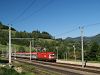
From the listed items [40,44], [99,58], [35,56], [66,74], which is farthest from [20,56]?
[66,74]

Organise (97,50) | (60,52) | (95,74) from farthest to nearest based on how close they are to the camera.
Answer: (60,52) < (97,50) < (95,74)

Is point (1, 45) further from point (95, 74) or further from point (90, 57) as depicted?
point (95, 74)

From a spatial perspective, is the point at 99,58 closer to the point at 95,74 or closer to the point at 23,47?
the point at 95,74

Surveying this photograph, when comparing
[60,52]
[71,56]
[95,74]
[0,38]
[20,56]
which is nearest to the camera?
[95,74]

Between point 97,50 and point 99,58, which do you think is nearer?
point 99,58

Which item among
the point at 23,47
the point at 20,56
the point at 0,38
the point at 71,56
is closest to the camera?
the point at 71,56

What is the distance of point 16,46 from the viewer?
592 ft

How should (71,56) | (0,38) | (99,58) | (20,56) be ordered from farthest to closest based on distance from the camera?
(0,38) < (20,56) < (71,56) < (99,58)

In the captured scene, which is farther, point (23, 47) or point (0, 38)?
point (23, 47)

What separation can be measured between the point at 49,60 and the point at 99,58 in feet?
51.8

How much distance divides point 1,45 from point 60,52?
212 feet

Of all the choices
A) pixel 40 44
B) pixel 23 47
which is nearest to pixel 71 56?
pixel 40 44

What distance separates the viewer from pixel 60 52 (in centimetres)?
12288

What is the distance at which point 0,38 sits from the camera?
507 ft
